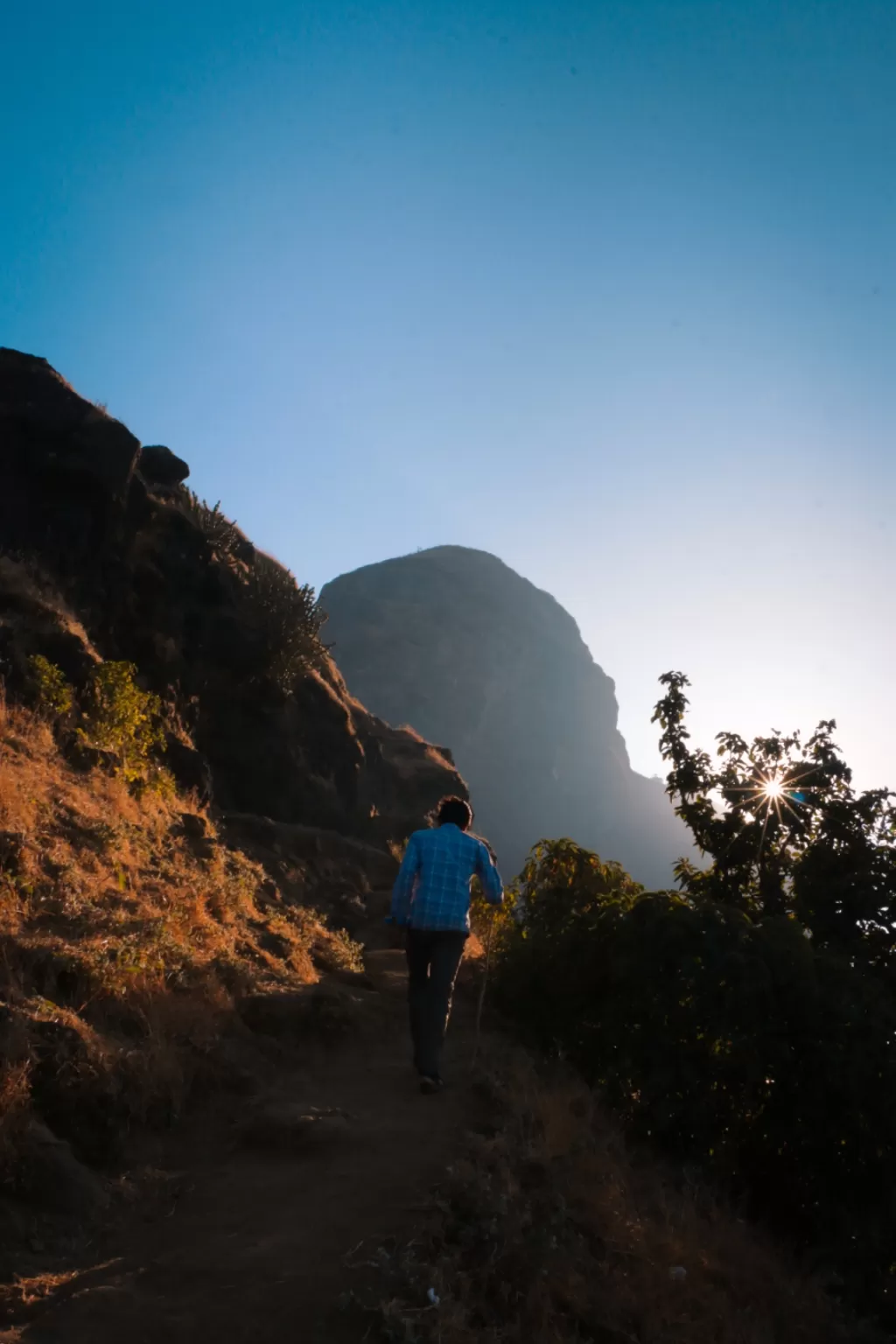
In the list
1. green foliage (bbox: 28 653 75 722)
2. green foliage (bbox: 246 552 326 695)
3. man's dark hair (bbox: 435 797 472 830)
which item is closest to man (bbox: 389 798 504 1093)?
man's dark hair (bbox: 435 797 472 830)

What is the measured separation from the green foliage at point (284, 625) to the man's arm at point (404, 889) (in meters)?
8.81

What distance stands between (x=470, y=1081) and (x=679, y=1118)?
4.48 feet

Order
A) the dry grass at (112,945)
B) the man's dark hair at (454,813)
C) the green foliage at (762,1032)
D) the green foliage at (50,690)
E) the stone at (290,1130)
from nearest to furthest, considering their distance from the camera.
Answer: the dry grass at (112,945)
the stone at (290,1130)
the green foliage at (762,1032)
the man's dark hair at (454,813)
the green foliage at (50,690)

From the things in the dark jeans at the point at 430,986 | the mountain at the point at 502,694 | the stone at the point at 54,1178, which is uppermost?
the mountain at the point at 502,694

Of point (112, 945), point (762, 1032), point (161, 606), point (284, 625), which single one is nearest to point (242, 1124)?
point (112, 945)

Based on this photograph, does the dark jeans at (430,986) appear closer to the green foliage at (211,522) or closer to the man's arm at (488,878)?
the man's arm at (488,878)

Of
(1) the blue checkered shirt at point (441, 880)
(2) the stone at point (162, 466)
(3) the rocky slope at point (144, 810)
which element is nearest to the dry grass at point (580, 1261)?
(1) the blue checkered shirt at point (441, 880)

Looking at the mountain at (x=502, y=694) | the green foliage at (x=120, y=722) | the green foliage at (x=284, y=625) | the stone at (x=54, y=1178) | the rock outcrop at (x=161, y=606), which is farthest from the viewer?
the mountain at (x=502, y=694)

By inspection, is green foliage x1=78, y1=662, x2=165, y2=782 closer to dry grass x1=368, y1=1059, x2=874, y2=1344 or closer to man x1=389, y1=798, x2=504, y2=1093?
man x1=389, y1=798, x2=504, y2=1093

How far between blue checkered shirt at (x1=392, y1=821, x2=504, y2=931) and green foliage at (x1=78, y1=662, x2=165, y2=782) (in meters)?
4.52

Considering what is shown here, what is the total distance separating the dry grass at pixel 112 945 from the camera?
4004mm

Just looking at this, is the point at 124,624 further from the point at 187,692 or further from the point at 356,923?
the point at 356,923

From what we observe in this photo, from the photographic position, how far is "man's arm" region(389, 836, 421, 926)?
18.9ft

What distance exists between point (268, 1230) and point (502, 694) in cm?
10894
